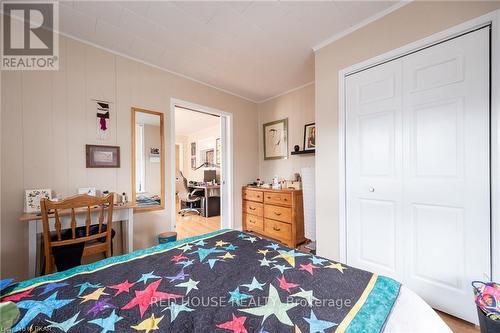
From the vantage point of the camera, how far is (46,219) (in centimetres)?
155

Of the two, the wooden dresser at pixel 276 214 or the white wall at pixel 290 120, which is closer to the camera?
the wooden dresser at pixel 276 214

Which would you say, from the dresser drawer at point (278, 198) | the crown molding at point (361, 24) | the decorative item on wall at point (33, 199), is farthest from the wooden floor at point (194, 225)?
the crown molding at point (361, 24)

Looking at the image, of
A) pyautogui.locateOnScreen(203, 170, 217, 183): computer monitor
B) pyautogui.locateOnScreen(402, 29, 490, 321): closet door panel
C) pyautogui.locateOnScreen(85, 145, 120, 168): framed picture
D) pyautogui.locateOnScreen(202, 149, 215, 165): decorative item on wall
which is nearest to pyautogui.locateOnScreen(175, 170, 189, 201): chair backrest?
pyautogui.locateOnScreen(203, 170, 217, 183): computer monitor

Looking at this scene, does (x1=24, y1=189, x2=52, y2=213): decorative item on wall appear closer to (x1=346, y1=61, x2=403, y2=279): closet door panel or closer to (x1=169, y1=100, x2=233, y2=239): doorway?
(x1=169, y1=100, x2=233, y2=239): doorway

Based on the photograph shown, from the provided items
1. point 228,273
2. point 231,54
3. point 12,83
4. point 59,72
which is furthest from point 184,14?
point 228,273

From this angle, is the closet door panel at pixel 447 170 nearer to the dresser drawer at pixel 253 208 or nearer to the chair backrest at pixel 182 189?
the dresser drawer at pixel 253 208

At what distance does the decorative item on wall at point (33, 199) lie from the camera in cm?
184

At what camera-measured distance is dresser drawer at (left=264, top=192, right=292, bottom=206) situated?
3.09 m

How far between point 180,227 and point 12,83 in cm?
311

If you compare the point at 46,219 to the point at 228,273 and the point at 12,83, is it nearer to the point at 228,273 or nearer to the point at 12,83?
the point at 12,83

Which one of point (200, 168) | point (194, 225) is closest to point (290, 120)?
point (194, 225)

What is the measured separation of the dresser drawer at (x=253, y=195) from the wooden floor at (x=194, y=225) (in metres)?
0.95

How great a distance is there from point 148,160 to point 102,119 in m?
0.68

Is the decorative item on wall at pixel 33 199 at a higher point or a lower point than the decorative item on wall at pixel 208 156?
lower
